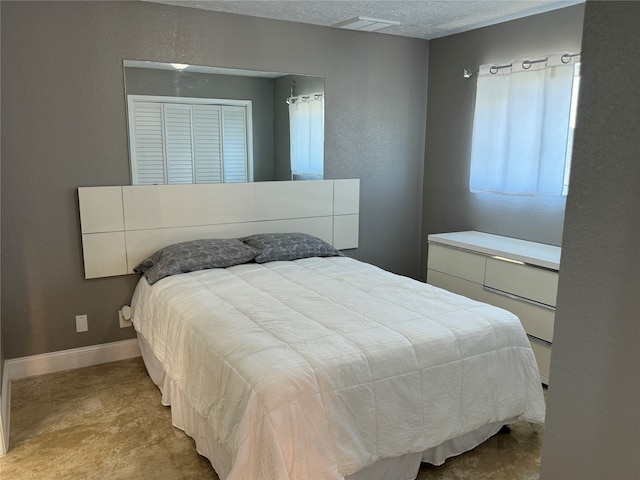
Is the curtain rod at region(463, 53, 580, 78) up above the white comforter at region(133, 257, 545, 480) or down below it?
above

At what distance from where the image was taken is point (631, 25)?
0.70 meters

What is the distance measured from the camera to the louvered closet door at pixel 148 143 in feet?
11.1

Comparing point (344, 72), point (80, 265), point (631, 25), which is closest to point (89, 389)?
point (80, 265)

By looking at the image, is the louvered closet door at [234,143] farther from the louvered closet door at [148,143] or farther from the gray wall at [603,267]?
the gray wall at [603,267]

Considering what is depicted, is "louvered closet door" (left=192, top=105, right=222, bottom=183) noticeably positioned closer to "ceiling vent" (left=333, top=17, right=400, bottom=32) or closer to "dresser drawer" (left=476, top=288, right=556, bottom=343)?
"ceiling vent" (left=333, top=17, right=400, bottom=32)

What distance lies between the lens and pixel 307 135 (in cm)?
401

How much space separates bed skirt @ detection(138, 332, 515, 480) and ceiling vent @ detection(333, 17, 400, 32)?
2.70 metres

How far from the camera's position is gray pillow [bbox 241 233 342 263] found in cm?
353

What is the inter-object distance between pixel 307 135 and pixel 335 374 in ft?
7.96

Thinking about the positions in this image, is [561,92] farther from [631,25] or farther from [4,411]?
[4,411]

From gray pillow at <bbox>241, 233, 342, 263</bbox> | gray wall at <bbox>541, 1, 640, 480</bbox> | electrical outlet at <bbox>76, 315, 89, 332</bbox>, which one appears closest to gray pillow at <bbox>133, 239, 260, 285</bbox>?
gray pillow at <bbox>241, 233, 342, 263</bbox>

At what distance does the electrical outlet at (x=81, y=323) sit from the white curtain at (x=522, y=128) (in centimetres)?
300

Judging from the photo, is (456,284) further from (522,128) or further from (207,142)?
(207,142)

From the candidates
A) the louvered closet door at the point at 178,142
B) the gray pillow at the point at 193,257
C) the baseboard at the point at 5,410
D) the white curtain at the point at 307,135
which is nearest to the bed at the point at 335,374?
the gray pillow at the point at 193,257
